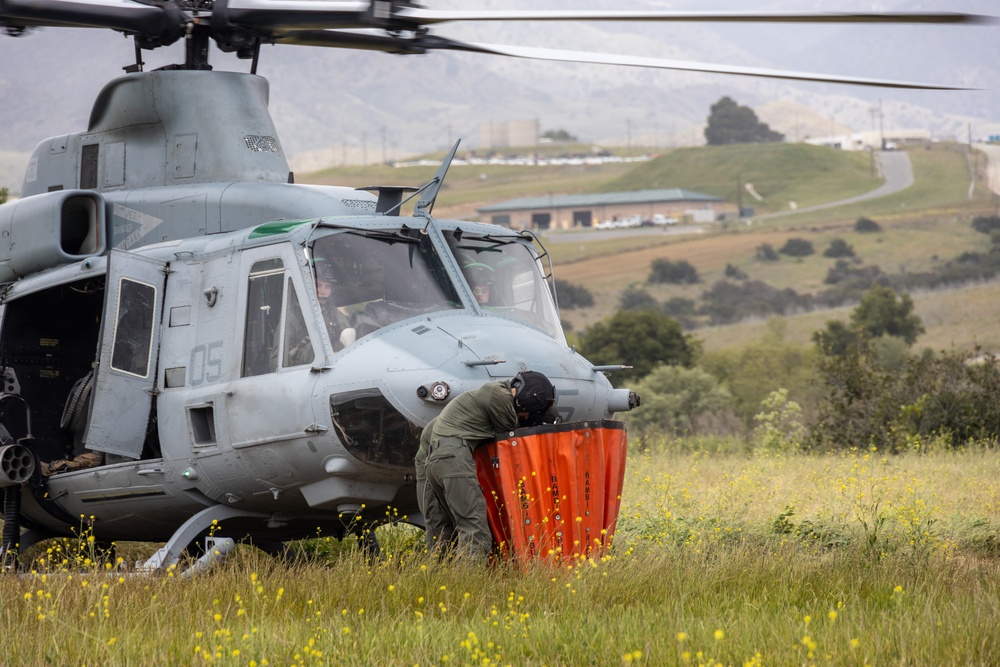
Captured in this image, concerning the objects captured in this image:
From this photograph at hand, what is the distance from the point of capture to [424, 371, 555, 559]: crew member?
796 cm

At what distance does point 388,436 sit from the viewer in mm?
8359

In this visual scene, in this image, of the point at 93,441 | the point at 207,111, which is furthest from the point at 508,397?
the point at 207,111

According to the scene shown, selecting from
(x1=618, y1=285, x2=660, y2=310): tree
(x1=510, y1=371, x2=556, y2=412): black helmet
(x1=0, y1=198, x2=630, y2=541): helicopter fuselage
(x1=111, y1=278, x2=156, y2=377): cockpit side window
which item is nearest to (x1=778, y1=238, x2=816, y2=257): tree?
(x1=618, y1=285, x2=660, y2=310): tree

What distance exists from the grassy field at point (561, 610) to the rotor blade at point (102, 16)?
4119mm

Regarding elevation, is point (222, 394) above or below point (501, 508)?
above

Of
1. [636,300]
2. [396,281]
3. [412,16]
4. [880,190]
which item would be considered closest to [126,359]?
[396,281]

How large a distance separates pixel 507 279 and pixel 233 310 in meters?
2.14

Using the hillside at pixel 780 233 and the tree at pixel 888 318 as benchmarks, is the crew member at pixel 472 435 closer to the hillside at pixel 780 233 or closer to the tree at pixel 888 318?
the tree at pixel 888 318

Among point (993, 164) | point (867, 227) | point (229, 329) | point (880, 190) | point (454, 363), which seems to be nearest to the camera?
point (454, 363)

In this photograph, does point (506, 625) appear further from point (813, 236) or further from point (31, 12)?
point (813, 236)

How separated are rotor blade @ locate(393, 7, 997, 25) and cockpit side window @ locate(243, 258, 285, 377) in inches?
81.5

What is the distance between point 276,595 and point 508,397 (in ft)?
6.20

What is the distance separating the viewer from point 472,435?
7.98m

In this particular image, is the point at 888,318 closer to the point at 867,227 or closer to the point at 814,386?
the point at 814,386
